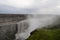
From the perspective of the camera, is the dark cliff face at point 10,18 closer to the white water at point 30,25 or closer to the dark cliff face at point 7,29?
the dark cliff face at point 7,29

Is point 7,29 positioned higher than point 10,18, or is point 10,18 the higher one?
point 10,18

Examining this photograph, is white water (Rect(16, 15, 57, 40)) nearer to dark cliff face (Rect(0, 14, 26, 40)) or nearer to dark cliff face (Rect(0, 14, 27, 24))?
dark cliff face (Rect(0, 14, 26, 40))

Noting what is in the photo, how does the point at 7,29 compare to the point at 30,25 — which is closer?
the point at 7,29

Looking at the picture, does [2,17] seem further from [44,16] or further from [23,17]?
[44,16]

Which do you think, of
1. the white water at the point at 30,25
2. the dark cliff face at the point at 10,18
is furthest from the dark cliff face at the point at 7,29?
the white water at the point at 30,25

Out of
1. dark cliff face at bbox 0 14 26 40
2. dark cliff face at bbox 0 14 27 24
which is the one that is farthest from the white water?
dark cliff face at bbox 0 14 27 24

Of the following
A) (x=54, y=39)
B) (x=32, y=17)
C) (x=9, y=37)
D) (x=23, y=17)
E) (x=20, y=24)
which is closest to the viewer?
(x=54, y=39)

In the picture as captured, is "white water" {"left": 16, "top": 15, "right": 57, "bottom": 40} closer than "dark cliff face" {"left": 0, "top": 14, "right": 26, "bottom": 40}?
No

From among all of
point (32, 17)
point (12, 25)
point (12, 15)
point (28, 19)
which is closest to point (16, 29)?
point (12, 25)

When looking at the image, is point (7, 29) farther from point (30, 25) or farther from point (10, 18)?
point (30, 25)

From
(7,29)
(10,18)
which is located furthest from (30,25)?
(7,29)

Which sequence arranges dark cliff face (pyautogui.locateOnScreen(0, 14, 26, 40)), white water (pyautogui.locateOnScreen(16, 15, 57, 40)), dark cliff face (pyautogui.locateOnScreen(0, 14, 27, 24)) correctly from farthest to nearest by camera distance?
dark cliff face (pyautogui.locateOnScreen(0, 14, 27, 24)) → white water (pyautogui.locateOnScreen(16, 15, 57, 40)) → dark cliff face (pyautogui.locateOnScreen(0, 14, 26, 40))
